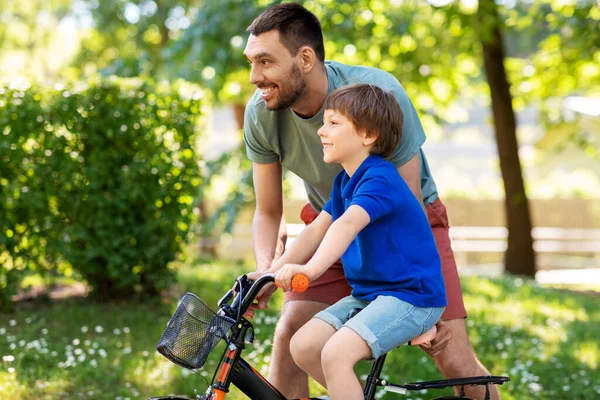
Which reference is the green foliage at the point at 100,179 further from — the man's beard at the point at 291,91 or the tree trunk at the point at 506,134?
the tree trunk at the point at 506,134

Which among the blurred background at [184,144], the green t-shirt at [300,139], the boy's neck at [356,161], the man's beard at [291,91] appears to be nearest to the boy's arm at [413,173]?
the green t-shirt at [300,139]

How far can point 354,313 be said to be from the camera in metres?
3.00

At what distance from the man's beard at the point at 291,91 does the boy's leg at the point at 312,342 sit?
2.87 ft

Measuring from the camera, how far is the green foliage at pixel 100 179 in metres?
6.71

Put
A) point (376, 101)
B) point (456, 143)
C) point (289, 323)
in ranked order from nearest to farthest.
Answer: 1. point (376, 101)
2. point (289, 323)
3. point (456, 143)

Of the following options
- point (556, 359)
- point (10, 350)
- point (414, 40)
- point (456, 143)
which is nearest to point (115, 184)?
point (10, 350)

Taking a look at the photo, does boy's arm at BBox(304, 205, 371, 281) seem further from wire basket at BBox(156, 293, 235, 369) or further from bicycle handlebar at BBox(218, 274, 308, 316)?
wire basket at BBox(156, 293, 235, 369)

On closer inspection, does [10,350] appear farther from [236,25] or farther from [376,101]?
[236,25]

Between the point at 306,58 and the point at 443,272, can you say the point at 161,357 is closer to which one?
the point at 443,272

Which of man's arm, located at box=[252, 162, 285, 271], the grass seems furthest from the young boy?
the grass

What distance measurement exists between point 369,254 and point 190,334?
2.29ft

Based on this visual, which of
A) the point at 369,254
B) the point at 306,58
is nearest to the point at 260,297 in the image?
the point at 369,254

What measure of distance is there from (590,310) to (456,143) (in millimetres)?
32602

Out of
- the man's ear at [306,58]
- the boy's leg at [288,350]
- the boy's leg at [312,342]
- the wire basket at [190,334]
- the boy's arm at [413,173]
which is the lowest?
the boy's leg at [288,350]
